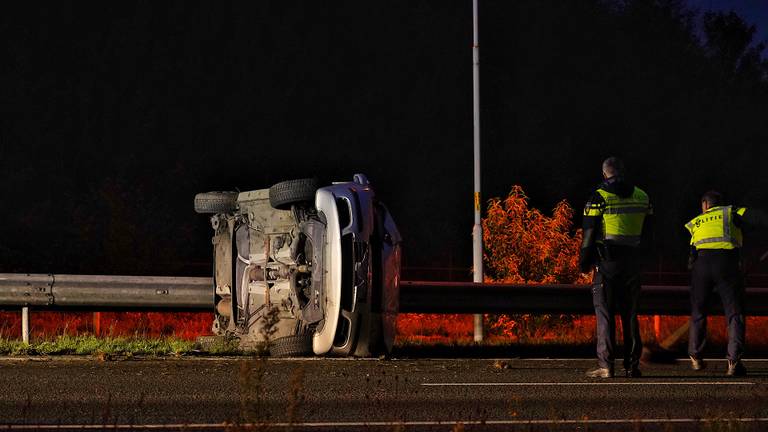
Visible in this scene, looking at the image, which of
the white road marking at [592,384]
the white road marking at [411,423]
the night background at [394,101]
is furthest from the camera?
the night background at [394,101]

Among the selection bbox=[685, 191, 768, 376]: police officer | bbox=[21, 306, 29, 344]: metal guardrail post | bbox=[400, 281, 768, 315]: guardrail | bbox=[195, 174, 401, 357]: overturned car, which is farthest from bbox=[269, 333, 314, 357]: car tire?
bbox=[685, 191, 768, 376]: police officer

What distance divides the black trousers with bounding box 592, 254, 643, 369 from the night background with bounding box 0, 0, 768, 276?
1504 inches

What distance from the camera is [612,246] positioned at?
11.5 metres

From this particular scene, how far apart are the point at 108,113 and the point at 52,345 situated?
44930 millimetres

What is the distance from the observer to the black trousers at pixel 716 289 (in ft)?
40.1

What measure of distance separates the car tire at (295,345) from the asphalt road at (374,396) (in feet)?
1.13

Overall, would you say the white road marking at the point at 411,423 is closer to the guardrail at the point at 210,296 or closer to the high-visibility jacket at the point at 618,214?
the high-visibility jacket at the point at 618,214

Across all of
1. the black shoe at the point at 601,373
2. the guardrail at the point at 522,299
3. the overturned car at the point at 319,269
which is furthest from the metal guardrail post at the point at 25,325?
the black shoe at the point at 601,373

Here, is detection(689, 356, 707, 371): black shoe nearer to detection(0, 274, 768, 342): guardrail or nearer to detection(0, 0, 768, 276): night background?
detection(0, 274, 768, 342): guardrail

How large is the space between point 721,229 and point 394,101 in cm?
5022

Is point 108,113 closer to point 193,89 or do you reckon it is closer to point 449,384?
point 193,89

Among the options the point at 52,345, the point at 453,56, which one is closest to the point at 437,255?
the point at 453,56

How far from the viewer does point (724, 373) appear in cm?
1220

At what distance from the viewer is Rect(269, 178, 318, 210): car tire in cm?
1294
